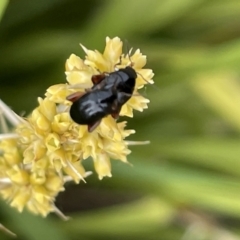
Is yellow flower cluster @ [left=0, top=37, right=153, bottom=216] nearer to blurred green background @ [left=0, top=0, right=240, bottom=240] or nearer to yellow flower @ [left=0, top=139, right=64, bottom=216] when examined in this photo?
yellow flower @ [left=0, top=139, right=64, bottom=216]

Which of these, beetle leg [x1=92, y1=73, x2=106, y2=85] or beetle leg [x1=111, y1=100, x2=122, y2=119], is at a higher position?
beetle leg [x1=92, y1=73, x2=106, y2=85]

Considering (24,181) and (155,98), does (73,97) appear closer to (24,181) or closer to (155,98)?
(24,181)

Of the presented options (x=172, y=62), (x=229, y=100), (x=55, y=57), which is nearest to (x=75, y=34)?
(x=55, y=57)

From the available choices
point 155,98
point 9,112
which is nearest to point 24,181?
point 9,112

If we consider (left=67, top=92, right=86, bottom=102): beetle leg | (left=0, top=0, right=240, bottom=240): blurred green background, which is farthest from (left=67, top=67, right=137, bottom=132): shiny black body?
(left=0, top=0, right=240, bottom=240): blurred green background

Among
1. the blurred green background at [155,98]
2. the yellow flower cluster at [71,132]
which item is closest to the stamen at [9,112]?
the yellow flower cluster at [71,132]

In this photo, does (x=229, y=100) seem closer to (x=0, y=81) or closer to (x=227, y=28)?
(x=227, y=28)

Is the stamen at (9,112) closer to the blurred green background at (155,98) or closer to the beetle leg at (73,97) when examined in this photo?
the beetle leg at (73,97)
